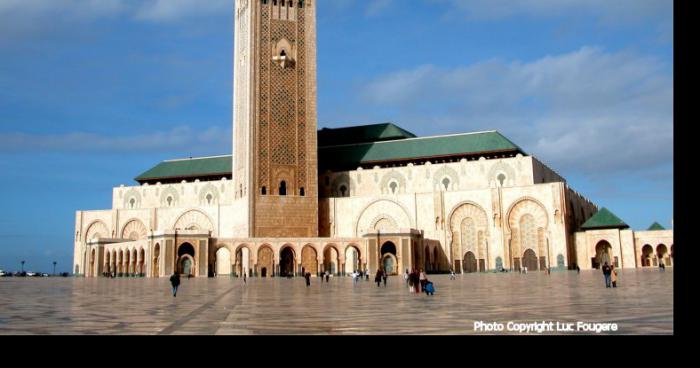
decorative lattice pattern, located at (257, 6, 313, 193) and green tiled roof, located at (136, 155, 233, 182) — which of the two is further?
green tiled roof, located at (136, 155, 233, 182)

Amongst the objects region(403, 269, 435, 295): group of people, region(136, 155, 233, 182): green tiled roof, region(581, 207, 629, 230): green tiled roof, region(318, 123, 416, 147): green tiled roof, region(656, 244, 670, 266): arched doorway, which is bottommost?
region(403, 269, 435, 295): group of people

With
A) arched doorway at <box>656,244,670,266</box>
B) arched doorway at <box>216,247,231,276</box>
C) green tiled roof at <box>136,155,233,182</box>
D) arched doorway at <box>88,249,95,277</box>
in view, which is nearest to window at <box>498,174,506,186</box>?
arched doorway at <box>656,244,670,266</box>

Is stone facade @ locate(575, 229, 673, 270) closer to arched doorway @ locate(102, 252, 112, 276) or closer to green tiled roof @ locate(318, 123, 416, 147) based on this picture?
green tiled roof @ locate(318, 123, 416, 147)

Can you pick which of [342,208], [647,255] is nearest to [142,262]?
[342,208]

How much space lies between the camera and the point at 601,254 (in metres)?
49.1

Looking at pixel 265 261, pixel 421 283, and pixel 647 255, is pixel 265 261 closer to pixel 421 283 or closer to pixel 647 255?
pixel 647 255

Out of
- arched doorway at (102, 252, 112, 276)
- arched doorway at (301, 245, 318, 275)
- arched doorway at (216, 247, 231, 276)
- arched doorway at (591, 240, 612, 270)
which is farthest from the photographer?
arched doorway at (102, 252, 112, 276)

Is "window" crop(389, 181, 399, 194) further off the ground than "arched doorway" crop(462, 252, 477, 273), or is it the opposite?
"window" crop(389, 181, 399, 194)

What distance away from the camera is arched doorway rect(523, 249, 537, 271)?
4762 cm

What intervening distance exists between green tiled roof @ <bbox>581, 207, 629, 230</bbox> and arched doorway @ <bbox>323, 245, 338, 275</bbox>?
18.6 metres

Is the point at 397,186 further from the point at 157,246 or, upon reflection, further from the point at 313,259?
the point at 157,246

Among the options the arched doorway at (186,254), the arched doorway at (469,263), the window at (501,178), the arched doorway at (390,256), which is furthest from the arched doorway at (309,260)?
the window at (501,178)

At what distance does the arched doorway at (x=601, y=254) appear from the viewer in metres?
48.2
